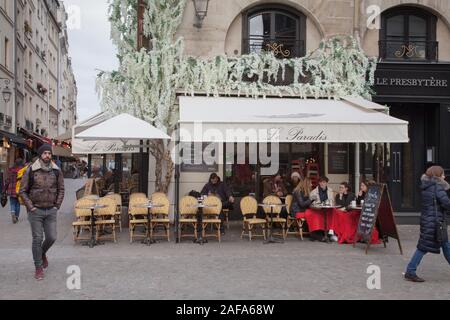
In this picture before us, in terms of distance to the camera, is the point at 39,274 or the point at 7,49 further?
the point at 7,49

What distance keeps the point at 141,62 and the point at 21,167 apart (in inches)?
191

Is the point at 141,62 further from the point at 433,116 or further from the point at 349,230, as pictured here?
the point at 433,116

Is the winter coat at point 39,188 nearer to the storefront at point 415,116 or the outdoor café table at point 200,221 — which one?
the outdoor café table at point 200,221

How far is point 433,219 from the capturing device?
23.4 ft

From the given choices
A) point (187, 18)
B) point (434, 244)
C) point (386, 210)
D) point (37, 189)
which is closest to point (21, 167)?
point (187, 18)

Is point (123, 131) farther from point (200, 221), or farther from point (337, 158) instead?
point (337, 158)

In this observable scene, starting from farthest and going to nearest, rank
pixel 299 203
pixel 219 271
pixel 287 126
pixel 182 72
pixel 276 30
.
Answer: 1. pixel 276 30
2. pixel 182 72
3. pixel 299 203
4. pixel 287 126
5. pixel 219 271

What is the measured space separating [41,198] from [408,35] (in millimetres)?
10669

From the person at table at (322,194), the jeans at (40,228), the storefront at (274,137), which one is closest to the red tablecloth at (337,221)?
the person at table at (322,194)

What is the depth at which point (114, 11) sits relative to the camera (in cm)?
1295

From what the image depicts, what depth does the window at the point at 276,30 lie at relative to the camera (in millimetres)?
13609

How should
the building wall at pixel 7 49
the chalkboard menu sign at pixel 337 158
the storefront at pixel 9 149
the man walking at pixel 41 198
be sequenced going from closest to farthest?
the man walking at pixel 41 198
the chalkboard menu sign at pixel 337 158
the storefront at pixel 9 149
the building wall at pixel 7 49

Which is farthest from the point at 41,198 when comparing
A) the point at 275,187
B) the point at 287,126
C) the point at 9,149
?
the point at 9,149

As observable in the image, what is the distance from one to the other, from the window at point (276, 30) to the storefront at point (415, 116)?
89.7 inches
